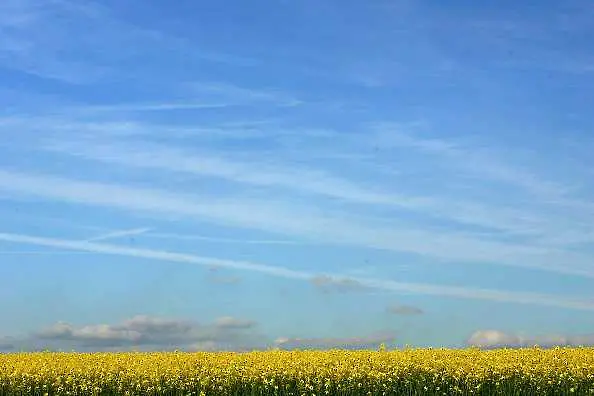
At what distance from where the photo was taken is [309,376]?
61.4ft

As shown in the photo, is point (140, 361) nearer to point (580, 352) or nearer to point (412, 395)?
point (412, 395)

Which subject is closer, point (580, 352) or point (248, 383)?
point (248, 383)

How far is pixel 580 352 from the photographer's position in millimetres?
21500

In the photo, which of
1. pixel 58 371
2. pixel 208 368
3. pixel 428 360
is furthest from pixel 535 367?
pixel 58 371

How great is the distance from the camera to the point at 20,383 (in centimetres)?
1916

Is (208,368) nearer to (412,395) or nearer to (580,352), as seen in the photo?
(412,395)

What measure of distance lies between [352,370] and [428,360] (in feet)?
7.13

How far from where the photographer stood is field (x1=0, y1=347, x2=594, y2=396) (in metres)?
18.8

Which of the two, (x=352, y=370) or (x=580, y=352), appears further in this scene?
(x=580, y=352)

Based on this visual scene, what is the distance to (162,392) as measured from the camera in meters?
19.0

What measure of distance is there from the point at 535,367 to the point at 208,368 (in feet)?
26.5

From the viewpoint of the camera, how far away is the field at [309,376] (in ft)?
61.6

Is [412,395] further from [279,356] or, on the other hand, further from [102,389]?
[102,389]

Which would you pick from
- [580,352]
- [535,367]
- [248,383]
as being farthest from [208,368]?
[580,352]
